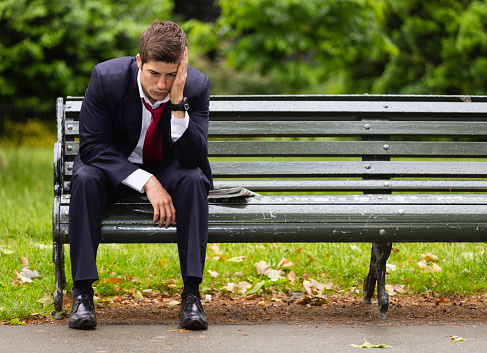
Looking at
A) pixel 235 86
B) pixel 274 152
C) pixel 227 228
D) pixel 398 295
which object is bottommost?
pixel 398 295

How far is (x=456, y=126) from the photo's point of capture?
161 inches

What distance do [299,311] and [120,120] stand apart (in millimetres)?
1385

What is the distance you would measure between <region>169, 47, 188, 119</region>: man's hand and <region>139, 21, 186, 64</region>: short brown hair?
35mm

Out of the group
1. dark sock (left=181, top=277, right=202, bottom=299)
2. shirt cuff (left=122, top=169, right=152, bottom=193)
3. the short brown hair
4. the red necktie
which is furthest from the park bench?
the short brown hair

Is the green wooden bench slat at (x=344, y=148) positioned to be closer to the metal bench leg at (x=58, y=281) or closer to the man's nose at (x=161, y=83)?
the man's nose at (x=161, y=83)

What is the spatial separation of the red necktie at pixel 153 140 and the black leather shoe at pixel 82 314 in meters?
0.77

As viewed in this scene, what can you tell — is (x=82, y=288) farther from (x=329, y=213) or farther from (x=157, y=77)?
(x=329, y=213)

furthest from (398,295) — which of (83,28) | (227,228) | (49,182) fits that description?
(83,28)

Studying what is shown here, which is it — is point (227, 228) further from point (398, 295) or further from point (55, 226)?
point (398, 295)

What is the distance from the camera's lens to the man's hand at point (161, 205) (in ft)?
11.0

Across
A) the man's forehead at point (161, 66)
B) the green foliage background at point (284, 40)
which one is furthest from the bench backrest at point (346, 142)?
the green foliage background at point (284, 40)

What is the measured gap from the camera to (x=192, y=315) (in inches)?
130

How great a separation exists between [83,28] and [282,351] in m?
14.1

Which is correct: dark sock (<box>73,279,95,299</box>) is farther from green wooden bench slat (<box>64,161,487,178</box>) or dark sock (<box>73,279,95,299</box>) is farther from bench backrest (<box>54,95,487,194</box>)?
A: green wooden bench slat (<box>64,161,487,178</box>)
